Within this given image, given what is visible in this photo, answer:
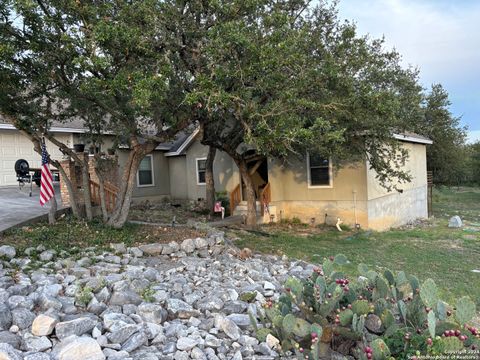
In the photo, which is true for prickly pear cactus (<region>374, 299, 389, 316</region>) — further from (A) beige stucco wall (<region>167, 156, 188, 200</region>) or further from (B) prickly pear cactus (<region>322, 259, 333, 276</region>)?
(A) beige stucco wall (<region>167, 156, 188, 200</region>)

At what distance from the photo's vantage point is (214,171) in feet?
58.9

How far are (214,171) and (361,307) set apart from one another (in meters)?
14.3

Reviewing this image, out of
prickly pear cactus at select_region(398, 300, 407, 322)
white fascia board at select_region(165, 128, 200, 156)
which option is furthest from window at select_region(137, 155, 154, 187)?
prickly pear cactus at select_region(398, 300, 407, 322)

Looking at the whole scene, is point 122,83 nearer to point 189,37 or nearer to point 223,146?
point 189,37

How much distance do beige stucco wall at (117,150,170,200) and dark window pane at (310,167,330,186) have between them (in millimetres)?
8719

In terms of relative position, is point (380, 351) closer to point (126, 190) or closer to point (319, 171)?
point (126, 190)

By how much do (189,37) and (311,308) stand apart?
625cm

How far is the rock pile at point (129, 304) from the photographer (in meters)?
3.76

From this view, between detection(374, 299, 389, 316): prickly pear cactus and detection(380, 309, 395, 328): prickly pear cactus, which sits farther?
detection(374, 299, 389, 316): prickly pear cactus

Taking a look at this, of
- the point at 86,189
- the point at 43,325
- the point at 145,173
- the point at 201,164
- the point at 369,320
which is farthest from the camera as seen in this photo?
the point at 145,173

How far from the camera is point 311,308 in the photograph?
4184 millimetres

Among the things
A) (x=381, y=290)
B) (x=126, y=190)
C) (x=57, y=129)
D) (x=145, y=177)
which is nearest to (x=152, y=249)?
(x=126, y=190)

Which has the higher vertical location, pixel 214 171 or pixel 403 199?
pixel 214 171

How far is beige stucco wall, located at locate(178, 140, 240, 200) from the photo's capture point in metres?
17.1
